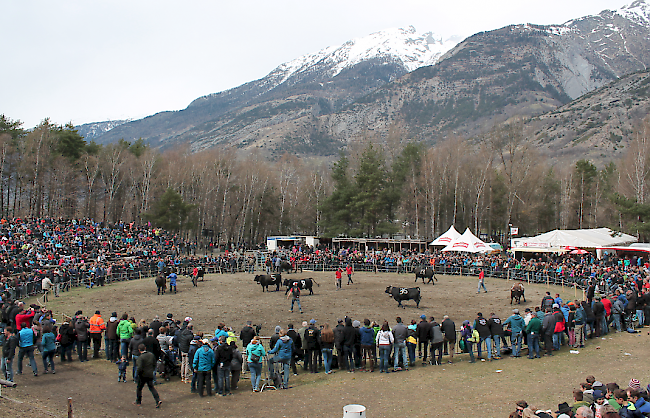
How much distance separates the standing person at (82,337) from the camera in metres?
13.0

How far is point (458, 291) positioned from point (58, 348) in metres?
21.7

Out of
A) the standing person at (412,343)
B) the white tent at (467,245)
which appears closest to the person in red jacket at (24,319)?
the standing person at (412,343)

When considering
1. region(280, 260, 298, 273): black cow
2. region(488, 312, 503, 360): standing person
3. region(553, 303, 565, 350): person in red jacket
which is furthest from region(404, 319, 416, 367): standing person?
region(280, 260, 298, 273): black cow

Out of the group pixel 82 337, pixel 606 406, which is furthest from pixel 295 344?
pixel 606 406

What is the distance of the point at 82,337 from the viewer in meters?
13.0

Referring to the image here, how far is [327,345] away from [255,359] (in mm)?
2436

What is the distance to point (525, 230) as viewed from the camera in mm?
69312

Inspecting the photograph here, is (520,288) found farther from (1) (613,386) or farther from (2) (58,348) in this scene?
(2) (58,348)

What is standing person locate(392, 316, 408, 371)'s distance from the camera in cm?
1209

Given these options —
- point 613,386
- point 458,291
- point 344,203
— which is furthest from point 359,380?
point 344,203

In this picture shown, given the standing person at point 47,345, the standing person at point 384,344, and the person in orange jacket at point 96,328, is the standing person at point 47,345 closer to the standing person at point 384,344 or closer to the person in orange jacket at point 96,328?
the person in orange jacket at point 96,328

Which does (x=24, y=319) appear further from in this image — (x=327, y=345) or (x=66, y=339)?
(x=327, y=345)

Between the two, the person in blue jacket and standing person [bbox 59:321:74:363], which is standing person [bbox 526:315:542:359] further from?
standing person [bbox 59:321:74:363]

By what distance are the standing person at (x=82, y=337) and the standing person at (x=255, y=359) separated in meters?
5.88
